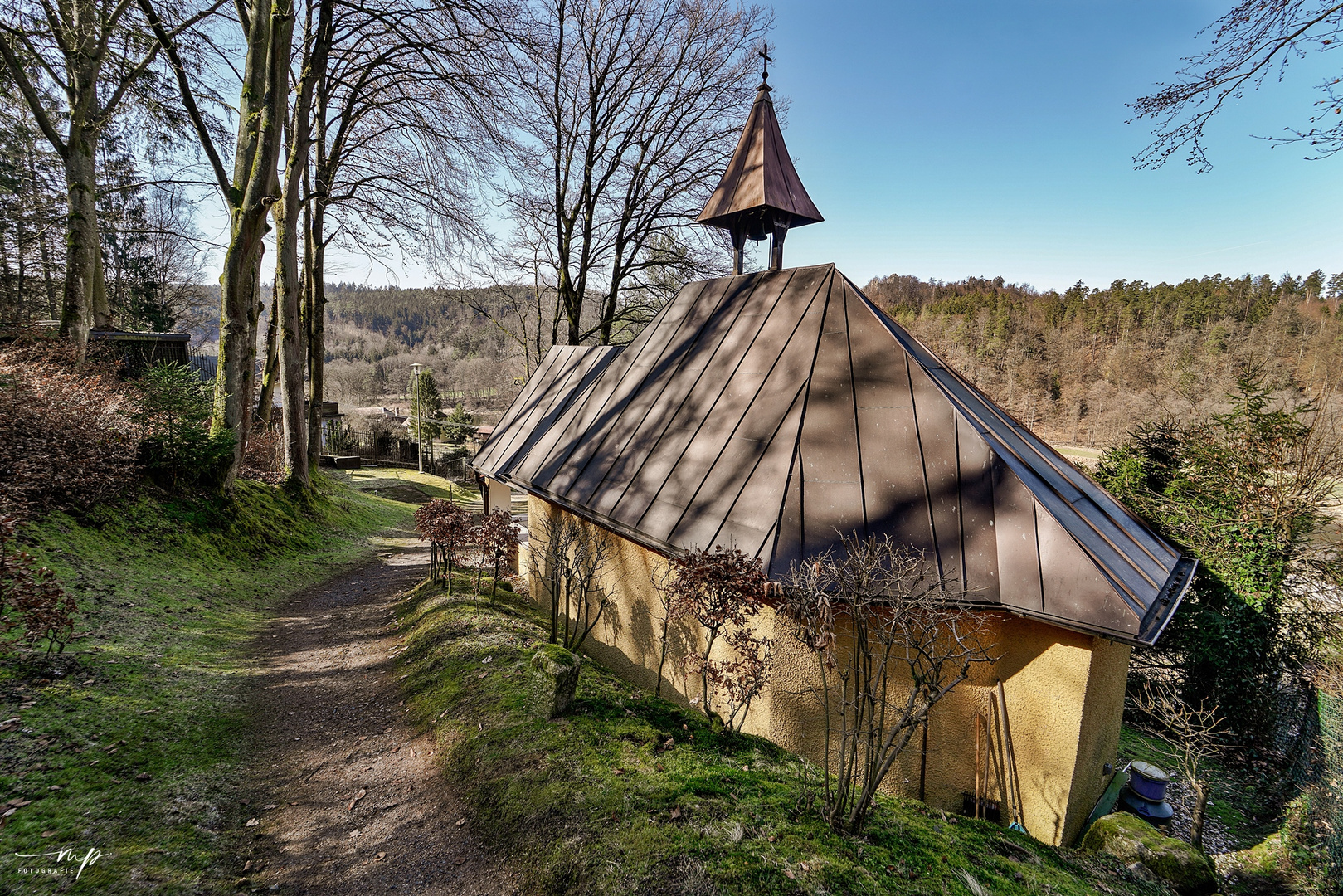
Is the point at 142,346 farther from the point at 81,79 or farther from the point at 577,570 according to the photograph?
the point at 577,570

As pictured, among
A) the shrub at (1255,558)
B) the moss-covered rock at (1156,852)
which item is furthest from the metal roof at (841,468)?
the shrub at (1255,558)

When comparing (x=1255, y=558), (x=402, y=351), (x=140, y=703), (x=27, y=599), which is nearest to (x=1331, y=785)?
(x=1255, y=558)

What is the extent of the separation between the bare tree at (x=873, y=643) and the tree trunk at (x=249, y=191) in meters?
11.5

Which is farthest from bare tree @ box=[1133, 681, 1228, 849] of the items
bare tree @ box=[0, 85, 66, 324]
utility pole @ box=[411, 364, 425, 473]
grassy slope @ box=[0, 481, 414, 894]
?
utility pole @ box=[411, 364, 425, 473]

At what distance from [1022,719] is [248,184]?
14416mm

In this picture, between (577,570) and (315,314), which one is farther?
(315,314)

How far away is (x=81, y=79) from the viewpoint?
38.8ft

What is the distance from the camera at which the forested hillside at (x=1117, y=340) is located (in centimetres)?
3644

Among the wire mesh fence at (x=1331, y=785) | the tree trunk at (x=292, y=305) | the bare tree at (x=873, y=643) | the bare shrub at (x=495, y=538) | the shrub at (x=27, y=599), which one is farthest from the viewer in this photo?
the tree trunk at (x=292, y=305)

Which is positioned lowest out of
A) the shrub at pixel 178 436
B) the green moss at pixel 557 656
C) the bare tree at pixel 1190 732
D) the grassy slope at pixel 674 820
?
the bare tree at pixel 1190 732

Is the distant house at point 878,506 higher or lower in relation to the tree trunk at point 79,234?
lower

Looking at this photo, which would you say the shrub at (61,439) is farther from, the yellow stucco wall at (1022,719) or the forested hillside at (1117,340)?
the forested hillside at (1117,340)

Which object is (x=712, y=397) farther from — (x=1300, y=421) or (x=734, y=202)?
(x=1300, y=421)

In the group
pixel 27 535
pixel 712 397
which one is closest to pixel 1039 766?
pixel 712 397
